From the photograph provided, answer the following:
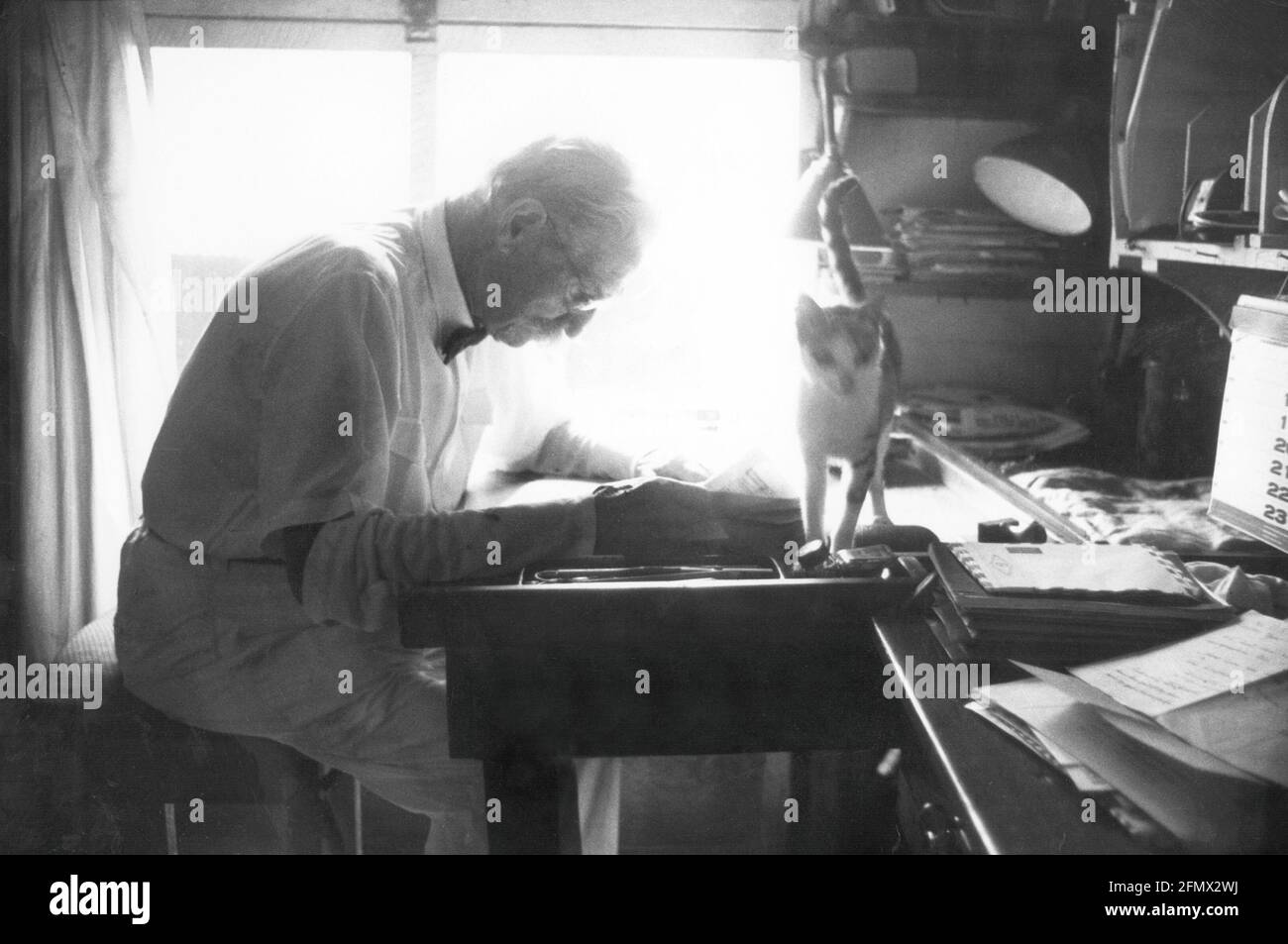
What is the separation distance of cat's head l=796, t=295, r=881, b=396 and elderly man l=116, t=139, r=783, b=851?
21 centimetres

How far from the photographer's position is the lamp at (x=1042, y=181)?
204 cm

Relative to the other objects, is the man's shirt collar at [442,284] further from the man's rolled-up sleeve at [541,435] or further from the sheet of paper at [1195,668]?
the sheet of paper at [1195,668]

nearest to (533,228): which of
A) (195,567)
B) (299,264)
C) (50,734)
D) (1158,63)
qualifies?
(299,264)

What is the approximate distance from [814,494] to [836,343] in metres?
0.18

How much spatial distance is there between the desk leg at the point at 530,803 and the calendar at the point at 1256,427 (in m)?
0.88

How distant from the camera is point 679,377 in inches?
99.9

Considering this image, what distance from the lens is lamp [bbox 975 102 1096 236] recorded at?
2.04 m

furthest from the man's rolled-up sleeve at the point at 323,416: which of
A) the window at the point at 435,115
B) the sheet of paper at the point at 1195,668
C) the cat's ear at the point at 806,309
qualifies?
the window at the point at 435,115

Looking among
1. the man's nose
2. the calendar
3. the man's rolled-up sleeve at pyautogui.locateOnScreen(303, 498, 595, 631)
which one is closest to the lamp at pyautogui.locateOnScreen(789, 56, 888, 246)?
the man's nose

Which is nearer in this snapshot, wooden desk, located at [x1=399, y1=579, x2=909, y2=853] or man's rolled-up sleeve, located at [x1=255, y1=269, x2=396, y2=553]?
wooden desk, located at [x1=399, y1=579, x2=909, y2=853]

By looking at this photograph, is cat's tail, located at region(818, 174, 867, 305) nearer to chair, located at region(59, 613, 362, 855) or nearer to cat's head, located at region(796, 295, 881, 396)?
cat's head, located at region(796, 295, 881, 396)

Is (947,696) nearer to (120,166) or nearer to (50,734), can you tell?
(50,734)

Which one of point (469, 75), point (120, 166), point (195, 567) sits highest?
point (469, 75)
